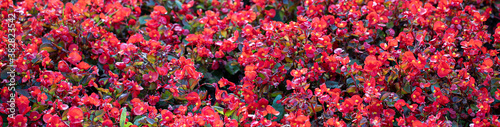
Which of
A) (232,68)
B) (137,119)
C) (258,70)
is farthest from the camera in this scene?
(232,68)

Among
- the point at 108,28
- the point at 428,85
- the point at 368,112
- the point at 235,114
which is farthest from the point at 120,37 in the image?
the point at 428,85

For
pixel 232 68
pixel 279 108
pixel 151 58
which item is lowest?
pixel 279 108

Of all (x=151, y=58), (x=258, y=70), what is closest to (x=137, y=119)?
(x=151, y=58)

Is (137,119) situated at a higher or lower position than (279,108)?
higher

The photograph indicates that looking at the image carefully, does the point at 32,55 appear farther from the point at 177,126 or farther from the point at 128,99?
the point at 177,126

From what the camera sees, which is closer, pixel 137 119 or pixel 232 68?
pixel 137 119

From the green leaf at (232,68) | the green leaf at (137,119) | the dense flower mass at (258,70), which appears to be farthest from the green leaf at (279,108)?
the green leaf at (137,119)

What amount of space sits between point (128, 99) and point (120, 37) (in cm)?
63

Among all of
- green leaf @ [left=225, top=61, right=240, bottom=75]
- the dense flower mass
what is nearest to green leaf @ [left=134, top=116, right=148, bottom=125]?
the dense flower mass

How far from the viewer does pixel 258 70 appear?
6.57 feet

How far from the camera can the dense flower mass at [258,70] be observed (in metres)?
1.81

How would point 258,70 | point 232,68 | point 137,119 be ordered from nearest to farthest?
point 137,119 → point 258,70 → point 232,68

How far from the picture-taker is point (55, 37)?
2.21 m

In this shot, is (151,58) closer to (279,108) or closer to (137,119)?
(137,119)
